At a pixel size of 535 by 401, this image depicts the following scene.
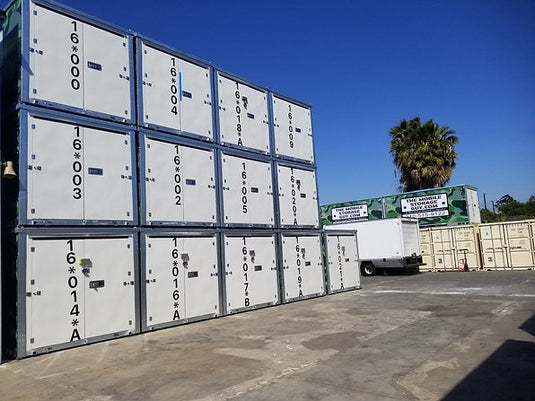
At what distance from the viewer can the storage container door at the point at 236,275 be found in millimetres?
10000

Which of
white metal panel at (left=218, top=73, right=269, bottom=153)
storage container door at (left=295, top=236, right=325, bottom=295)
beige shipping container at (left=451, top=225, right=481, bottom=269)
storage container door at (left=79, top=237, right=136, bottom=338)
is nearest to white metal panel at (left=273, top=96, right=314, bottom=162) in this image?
white metal panel at (left=218, top=73, right=269, bottom=153)

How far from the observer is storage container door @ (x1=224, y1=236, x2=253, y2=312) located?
10.0 m

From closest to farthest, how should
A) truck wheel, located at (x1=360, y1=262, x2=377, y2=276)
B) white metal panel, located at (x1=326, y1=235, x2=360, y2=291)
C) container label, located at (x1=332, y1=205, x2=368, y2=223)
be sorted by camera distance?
white metal panel, located at (x1=326, y1=235, x2=360, y2=291), truck wheel, located at (x1=360, y1=262, x2=377, y2=276), container label, located at (x1=332, y1=205, x2=368, y2=223)

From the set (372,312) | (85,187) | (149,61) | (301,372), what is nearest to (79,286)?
(85,187)

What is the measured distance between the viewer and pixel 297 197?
12789mm

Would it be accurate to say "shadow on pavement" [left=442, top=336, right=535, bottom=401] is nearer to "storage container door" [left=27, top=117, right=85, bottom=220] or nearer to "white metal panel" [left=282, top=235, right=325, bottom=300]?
"storage container door" [left=27, top=117, right=85, bottom=220]

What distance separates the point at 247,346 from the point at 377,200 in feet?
71.1

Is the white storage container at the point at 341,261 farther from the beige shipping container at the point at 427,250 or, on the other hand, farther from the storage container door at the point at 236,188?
the beige shipping container at the point at 427,250

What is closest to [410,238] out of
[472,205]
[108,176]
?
[472,205]

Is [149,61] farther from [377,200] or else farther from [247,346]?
[377,200]

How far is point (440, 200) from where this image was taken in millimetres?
23828

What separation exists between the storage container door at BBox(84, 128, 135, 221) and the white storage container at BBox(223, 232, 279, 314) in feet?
9.44

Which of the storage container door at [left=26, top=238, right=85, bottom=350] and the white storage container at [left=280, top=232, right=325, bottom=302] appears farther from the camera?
the white storage container at [left=280, top=232, right=325, bottom=302]

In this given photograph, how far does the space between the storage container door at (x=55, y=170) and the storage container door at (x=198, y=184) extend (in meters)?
2.41
